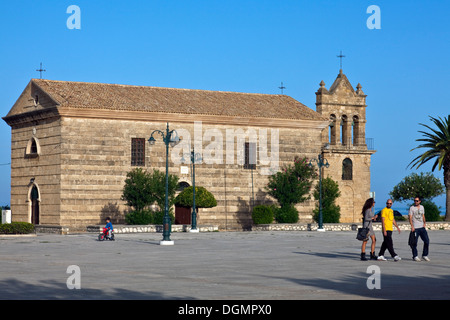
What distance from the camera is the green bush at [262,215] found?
47.2 m

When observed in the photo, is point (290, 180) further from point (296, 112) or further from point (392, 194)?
point (392, 194)

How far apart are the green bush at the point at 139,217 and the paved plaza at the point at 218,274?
51.5 ft

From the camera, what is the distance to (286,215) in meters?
47.8

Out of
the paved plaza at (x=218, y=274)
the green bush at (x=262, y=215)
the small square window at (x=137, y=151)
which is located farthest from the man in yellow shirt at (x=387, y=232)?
the small square window at (x=137, y=151)

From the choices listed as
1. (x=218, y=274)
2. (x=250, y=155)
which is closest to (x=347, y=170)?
(x=250, y=155)

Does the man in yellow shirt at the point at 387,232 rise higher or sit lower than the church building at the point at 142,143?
lower

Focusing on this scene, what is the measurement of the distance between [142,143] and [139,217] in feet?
18.4

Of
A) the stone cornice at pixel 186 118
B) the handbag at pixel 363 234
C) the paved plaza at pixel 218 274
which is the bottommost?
the paved plaza at pixel 218 274

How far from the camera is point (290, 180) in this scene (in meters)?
49.0

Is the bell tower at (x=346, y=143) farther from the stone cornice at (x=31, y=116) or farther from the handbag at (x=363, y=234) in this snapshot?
the handbag at (x=363, y=234)

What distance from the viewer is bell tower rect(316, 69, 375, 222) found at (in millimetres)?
55406

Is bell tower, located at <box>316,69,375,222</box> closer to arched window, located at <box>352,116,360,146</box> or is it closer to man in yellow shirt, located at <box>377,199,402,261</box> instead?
arched window, located at <box>352,116,360,146</box>

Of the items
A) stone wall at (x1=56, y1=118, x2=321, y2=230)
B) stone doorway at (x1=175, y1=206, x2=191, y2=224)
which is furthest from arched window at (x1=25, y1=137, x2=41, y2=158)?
stone doorway at (x1=175, y1=206, x2=191, y2=224)
